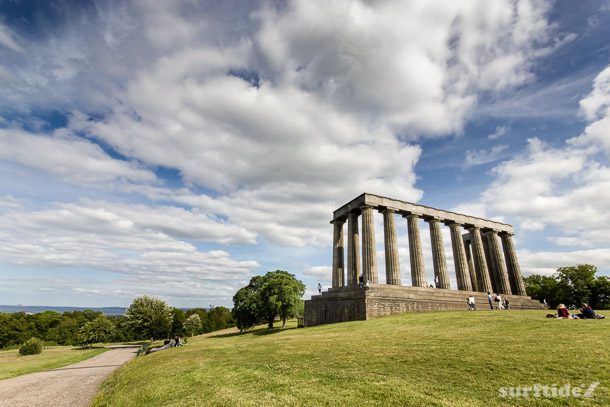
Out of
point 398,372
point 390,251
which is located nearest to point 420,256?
point 390,251

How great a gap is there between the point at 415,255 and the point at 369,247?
7.76 metres

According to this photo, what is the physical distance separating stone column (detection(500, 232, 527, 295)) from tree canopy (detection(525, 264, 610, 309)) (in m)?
25.8

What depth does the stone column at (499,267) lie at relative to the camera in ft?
167

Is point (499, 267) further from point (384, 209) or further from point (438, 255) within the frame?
point (384, 209)

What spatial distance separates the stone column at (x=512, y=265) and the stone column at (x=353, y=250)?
28.7 meters

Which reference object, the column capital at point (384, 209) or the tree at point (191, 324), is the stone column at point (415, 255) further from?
the tree at point (191, 324)

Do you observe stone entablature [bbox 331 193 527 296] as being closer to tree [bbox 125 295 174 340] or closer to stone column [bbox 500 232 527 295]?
stone column [bbox 500 232 527 295]

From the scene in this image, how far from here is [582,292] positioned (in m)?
65.9

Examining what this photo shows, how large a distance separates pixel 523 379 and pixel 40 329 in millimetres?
127514

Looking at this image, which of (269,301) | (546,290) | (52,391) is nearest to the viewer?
(52,391)

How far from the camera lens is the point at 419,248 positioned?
43844 millimetres

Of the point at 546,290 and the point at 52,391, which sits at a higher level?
the point at 546,290

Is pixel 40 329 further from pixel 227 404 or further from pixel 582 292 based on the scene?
pixel 582 292

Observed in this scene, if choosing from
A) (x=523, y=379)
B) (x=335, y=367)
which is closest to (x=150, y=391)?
(x=335, y=367)
